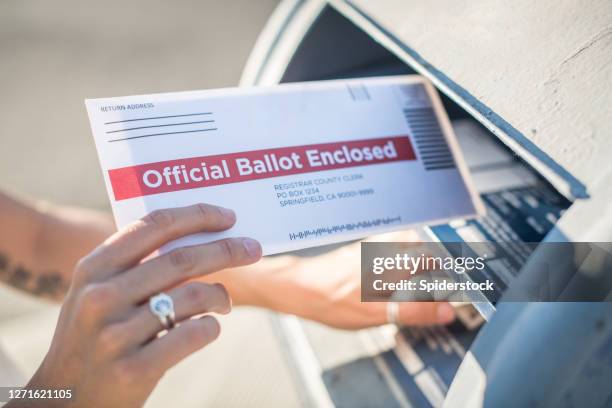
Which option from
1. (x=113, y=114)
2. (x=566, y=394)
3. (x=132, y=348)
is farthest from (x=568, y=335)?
(x=113, y=114)

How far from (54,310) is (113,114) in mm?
1279

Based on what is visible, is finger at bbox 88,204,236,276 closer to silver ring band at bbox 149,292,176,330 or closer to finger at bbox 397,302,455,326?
silver ring band at bbox 149,292,176,330

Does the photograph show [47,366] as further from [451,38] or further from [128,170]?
[451,38]

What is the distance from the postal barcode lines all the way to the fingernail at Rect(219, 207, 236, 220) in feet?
0.27

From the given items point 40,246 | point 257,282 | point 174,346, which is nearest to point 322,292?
point 257,282

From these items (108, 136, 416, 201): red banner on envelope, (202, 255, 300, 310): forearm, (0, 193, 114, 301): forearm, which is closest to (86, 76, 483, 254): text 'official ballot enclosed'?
(108, 136, 416, 201): red banner on envelope

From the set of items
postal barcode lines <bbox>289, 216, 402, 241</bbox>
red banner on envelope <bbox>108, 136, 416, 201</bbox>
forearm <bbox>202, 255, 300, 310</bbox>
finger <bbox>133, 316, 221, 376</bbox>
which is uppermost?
red banner on envelope <bbox>108, 136, 416, 201</bbox>

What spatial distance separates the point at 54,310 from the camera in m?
1.70

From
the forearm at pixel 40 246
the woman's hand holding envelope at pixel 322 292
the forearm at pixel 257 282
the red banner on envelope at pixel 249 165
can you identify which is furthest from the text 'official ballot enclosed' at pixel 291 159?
the forearm at pixel 40 246

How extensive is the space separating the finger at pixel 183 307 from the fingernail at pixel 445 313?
20.2 inches

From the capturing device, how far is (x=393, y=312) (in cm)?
102

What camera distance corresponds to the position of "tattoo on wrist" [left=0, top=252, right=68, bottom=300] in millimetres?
1141

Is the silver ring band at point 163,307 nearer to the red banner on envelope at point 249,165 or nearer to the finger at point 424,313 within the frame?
the red banner on envelope at point 249,165

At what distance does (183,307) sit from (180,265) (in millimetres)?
53
